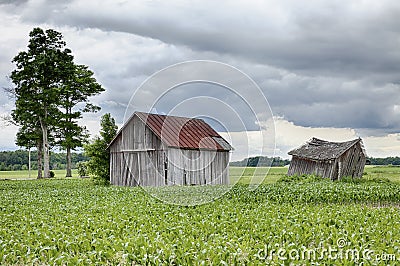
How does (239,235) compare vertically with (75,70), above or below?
below

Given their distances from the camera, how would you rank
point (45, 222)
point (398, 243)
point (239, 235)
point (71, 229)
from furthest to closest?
1. point (45, 222)
2. point (71, 229)
3. point (239, 235)
4. point (398, 243)

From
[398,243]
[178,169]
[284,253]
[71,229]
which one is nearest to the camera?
[284,253]

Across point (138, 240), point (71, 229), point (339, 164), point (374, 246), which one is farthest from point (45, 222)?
point (339, 164)

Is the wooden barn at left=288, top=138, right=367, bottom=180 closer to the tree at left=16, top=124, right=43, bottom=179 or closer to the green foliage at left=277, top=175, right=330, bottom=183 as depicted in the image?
the green foliage at left=277, top=175, right=330, bottom=183

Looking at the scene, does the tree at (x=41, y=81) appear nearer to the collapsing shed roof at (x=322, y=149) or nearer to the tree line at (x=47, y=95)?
the tree line at (x=47, y=95)

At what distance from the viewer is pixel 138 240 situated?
12.1 meters

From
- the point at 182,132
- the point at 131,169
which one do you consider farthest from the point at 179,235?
the point at 131,169

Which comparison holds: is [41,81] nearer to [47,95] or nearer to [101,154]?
[47,95]

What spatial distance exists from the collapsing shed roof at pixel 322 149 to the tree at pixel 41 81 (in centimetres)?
2802

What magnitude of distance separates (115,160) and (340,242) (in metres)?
33.5

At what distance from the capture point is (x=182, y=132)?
41.6 meters

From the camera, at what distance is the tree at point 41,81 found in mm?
57094

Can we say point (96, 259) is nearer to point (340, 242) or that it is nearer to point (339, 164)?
point (340, 242)

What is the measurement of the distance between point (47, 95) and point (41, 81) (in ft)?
6.20
